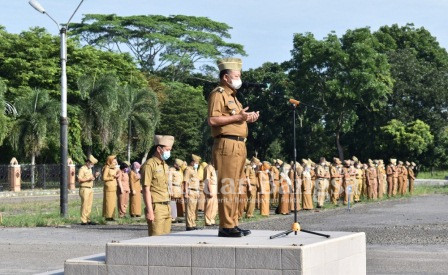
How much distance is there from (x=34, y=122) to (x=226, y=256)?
40073 millimetres

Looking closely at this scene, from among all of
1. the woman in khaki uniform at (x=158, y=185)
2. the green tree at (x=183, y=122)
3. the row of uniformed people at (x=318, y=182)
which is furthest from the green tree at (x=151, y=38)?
the woman in khaki uniform at (x=158, y=185)

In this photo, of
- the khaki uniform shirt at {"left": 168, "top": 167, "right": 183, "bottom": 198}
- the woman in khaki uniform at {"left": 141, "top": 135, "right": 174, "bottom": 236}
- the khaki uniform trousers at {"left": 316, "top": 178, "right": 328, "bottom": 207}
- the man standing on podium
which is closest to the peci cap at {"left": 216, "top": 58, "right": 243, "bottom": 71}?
the man standing on podium

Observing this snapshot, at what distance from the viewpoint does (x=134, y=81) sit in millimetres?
62750

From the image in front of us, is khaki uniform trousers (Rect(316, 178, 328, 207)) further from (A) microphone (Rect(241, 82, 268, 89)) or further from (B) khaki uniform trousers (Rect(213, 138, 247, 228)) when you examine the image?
(A) microphone (Rect(241, 82, 268, 89))

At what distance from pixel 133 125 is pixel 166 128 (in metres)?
9.21

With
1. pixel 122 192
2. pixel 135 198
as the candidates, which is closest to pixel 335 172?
pixel 135 198

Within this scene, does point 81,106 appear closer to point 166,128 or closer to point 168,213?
point 166,128

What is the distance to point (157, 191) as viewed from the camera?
11.9m

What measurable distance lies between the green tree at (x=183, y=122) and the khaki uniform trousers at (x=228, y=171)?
5421 centimetres

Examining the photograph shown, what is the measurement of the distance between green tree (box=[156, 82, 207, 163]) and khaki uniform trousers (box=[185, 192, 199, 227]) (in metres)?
42.8

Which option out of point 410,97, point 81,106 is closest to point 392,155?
point 410,97

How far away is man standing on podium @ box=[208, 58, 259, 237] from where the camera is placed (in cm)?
1030

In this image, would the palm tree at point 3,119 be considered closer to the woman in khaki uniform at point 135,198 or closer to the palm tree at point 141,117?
the palm tree at point 141,117

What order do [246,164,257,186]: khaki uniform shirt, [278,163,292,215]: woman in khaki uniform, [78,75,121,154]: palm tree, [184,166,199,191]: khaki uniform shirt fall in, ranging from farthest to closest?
1. [78,75,121,154]: palm tree
2. [278,163,292,215]: woman in khaki uniform
3. [246,164,257,186]: khaki uniform shirt
4. [184,166,199,191]: khaki uniform shirt
